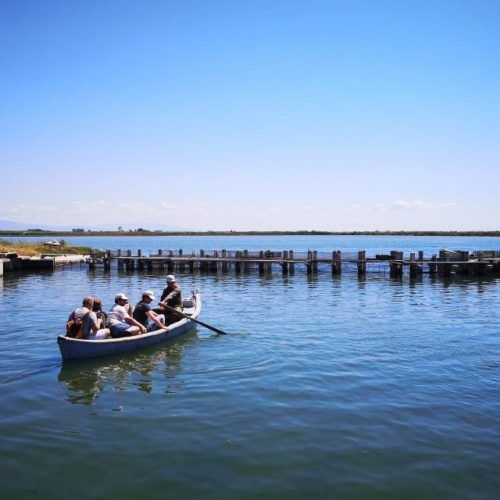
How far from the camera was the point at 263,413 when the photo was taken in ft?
33.9

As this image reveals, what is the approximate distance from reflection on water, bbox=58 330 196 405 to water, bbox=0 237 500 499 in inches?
2.1

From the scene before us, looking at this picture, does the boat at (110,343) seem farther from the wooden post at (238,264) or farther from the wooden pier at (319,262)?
the wooden post at (238,264)

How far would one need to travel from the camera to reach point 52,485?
754cm

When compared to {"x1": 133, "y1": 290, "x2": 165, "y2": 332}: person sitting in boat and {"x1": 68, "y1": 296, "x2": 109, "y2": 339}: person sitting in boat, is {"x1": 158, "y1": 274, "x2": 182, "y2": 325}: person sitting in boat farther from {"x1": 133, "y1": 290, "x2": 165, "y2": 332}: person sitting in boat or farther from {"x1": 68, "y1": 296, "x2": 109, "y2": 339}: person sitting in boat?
{"x1": 68, "y1": 296, "x2": 109, "y2": 339}: person sitting in boat

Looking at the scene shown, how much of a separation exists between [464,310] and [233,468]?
18.8 metres

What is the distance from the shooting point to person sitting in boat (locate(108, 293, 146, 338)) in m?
15.5

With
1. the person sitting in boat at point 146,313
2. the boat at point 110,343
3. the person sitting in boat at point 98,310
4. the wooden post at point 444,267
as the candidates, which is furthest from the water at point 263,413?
the wooden post at point 444,267

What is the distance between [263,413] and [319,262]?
113 ft

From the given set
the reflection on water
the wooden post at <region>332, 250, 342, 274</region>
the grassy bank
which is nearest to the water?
the reflection on water

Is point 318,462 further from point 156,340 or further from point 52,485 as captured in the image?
point 156,340

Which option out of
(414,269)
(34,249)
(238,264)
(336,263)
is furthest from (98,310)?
(34,249)

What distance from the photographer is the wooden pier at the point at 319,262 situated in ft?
138

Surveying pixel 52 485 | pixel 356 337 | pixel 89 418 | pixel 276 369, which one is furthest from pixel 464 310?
pixel 52 485

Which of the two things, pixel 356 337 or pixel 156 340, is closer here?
pixel 156 340
